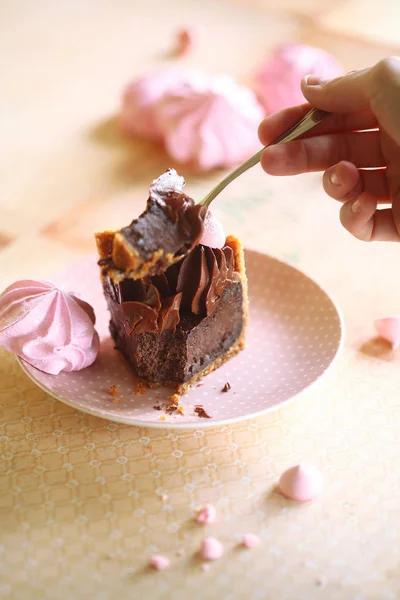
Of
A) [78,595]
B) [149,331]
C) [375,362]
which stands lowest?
[375,362]

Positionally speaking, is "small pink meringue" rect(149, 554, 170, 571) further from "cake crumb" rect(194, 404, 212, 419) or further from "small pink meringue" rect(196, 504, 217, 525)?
"cake crumb" rect(194, 404, 212, 419)

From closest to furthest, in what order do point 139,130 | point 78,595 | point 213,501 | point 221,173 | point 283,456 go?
point 78,595, point 213,501, point 283,456, point 221,173, point 139,130

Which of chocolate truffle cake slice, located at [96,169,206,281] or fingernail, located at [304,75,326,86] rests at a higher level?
fingernail, located at [304,75,326,86]

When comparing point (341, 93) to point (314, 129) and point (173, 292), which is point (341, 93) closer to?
point (314, 129)

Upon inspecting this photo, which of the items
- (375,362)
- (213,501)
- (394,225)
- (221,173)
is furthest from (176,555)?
(221,173)

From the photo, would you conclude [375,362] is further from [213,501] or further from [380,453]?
[213,501]

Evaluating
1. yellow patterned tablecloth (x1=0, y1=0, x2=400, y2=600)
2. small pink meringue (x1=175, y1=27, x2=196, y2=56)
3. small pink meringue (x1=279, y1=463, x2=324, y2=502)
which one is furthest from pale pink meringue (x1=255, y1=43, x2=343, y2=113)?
small pink meringue (x1=279, y1=463, x2=324, y2=502)
